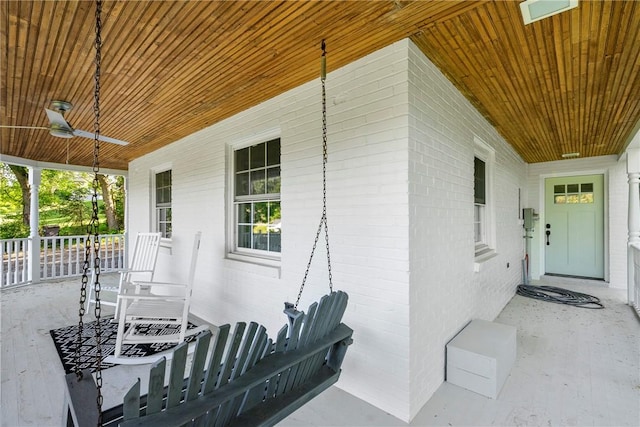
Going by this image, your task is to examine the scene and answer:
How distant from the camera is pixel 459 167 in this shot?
9.23 feet

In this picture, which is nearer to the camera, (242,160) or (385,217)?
(385,217)

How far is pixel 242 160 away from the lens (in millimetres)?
3637

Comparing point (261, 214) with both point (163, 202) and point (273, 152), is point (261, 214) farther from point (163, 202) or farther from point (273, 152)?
point (163, 202)

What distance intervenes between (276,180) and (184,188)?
189 centimetres

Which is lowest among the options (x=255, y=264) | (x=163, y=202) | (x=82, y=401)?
(x=82, y=401)

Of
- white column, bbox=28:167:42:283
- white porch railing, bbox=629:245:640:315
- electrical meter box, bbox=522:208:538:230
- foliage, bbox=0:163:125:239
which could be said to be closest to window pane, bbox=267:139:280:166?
white porch railing, bbox=629:245:640:315

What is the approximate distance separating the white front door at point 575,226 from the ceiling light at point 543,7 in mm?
5690

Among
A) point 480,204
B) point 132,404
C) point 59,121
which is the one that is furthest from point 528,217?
point 59,121

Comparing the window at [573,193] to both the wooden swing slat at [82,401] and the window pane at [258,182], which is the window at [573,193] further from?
the wooden swing slat at [82,401]

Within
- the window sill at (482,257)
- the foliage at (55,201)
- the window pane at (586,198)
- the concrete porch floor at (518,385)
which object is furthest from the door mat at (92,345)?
the foliage at (55,201)

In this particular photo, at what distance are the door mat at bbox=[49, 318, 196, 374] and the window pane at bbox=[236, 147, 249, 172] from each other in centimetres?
196

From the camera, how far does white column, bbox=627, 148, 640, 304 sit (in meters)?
4.14

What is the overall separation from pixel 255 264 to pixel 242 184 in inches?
40.8

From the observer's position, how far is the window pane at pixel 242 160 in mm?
3580
